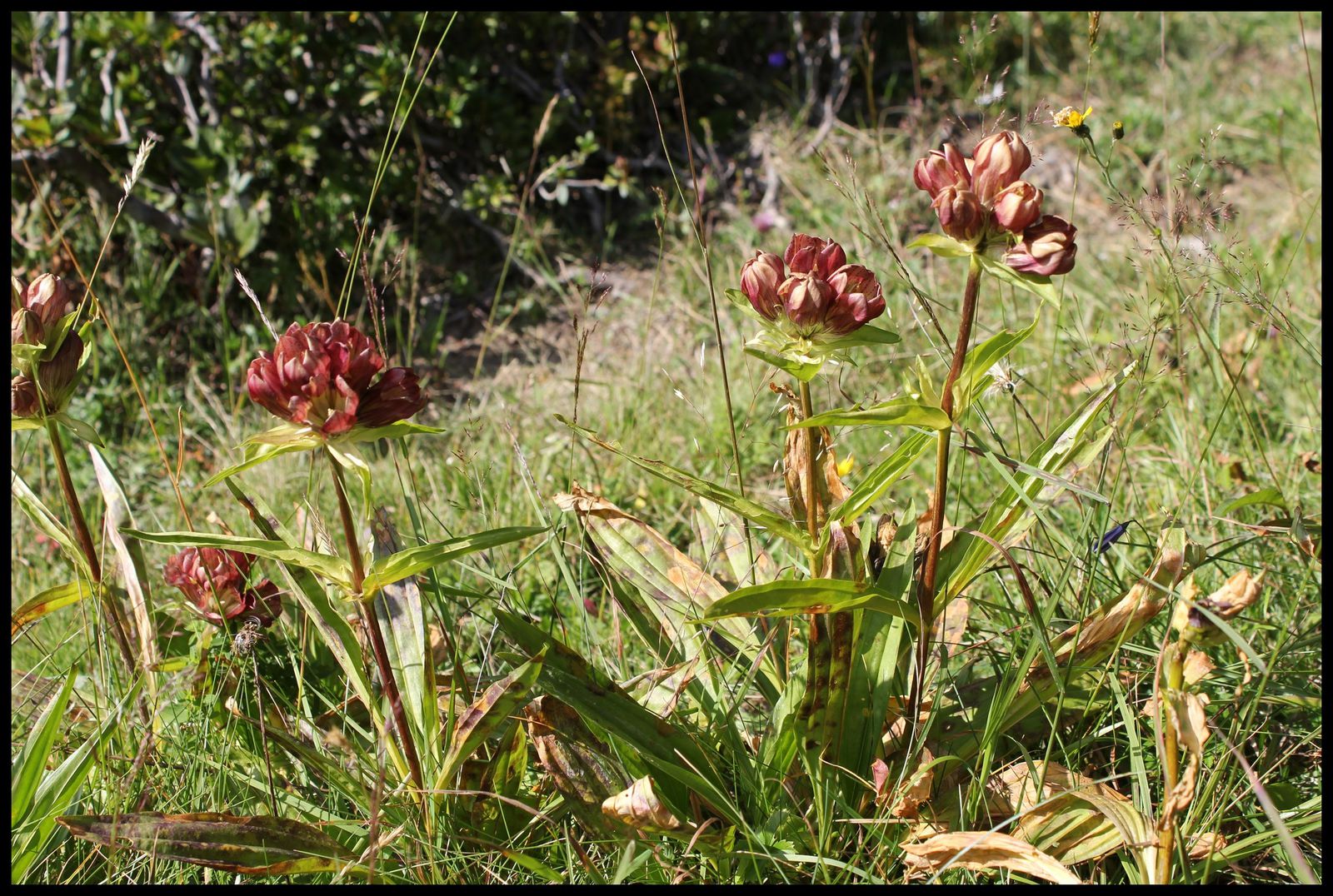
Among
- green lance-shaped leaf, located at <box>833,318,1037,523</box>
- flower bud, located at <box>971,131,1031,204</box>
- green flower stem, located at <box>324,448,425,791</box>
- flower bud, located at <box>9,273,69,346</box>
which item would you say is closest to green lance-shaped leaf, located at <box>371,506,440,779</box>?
green flower stem, located at <box>324,448,425,791</box>

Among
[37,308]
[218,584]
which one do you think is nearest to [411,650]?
[218,584]

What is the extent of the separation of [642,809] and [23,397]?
41.0 inches

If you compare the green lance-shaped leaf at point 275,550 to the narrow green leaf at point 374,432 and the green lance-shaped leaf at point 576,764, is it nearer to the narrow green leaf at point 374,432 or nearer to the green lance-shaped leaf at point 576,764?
the narrow green leaf at point 374,432

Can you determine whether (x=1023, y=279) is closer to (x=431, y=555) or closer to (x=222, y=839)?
(x=431, y=555)

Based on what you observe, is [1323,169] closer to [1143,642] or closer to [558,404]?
[1143,642]

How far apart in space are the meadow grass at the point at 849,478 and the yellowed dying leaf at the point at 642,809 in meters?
0.04

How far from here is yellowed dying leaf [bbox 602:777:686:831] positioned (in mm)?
1328

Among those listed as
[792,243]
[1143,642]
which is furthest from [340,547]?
[1143,642]

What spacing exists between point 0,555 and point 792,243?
4.32 ft

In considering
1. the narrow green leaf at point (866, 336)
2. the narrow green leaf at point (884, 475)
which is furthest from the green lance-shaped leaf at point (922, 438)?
the narrow green leaf at point (866, 336)

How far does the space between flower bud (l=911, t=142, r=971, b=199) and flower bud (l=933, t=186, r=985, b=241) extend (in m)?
0.03

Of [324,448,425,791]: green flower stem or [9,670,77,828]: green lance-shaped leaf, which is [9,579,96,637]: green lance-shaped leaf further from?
[324,448,425,791]: green flower stem

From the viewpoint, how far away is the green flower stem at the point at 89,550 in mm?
1463

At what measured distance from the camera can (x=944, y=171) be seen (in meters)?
1.27
